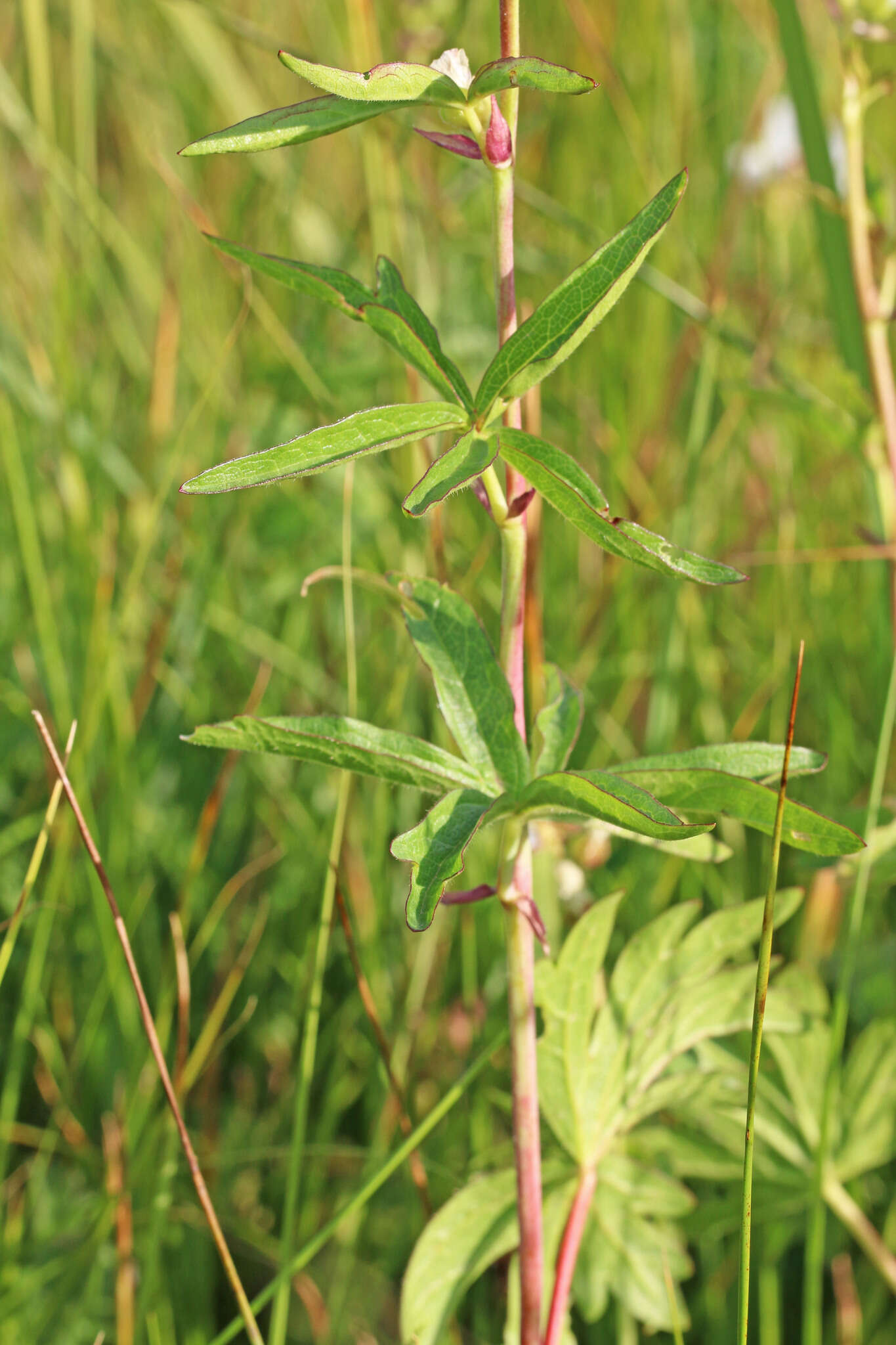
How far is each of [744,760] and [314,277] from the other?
1.40 ft

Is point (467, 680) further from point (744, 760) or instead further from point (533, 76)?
point (533, 76)

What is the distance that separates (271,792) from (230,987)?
1.35 feet

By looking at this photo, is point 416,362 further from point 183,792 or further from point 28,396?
point 28,396

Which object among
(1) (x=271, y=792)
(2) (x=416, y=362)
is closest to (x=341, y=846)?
(1) (x=271, y=792)

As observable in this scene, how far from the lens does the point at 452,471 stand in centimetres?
60

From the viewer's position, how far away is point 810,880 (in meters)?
1.47

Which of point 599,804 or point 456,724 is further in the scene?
point 456,724

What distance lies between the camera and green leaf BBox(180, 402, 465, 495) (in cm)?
57

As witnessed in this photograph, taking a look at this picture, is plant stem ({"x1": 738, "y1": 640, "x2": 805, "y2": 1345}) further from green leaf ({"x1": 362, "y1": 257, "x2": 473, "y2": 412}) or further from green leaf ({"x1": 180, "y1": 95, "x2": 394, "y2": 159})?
green leaf ({"x1": 180, "y1": 95, "x2": 394, "y2": 159})

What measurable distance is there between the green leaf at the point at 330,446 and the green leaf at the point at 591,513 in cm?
5

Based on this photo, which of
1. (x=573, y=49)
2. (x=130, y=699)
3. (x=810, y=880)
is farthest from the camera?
(x=573, y=49)

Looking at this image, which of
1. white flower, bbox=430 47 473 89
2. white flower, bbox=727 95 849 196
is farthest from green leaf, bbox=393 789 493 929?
white flower, bbox=727 95 849 196

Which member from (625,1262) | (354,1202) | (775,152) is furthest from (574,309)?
(775,152)

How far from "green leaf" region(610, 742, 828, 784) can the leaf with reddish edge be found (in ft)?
1.29
